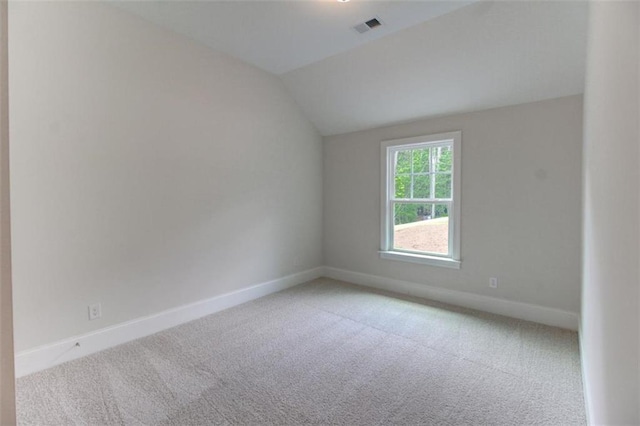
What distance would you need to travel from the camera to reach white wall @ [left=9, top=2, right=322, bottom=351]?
2.20m

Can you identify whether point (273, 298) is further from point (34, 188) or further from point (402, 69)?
point (402, 69)

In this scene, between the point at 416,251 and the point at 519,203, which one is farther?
the point at 416,251

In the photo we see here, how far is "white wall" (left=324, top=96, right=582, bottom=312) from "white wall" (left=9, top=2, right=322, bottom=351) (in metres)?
2.06

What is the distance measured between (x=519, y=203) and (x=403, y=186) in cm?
136

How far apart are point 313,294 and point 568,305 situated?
8.73 feet

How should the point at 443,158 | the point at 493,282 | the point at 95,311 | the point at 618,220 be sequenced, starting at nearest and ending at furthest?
the point at 618,220 → the point at 95,311 → the point at 493,282 → the point at 443,158

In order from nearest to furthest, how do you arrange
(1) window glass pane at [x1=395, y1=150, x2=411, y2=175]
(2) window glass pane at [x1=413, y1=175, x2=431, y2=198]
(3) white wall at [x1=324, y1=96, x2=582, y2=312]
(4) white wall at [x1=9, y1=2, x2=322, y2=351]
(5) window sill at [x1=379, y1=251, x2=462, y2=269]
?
(4) white wall at [x1=9, y1=2, x2=322, y2=351]
(3) white wall at [x1=324, y1=96, x2=582, y2=312]
(5) window sill at [x1=379, y1=251, x2=462, y2=269]
(2) window glass pane at [x1=413, y1=175, x2=431, y2=198]
(1) window glass pane at [x1=395, y1=150, x2=411, y2=175]

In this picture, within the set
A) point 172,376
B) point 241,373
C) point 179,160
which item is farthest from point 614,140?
point 179,160

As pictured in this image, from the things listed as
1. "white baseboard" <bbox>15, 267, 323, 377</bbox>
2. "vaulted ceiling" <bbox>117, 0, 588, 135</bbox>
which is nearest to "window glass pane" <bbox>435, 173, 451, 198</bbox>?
"vaulted ceiling" <bbox>117, 0, 588, 135</bbox>

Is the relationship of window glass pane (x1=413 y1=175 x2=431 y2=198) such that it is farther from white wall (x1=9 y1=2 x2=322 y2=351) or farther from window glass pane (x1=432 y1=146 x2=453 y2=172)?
white wall (x1=9 y1=2 x2=322 y2=351)

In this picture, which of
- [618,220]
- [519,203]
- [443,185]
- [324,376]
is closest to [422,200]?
[443,185]

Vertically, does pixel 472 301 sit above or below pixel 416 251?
below

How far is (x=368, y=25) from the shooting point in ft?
9.15

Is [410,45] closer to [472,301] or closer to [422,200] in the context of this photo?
[422,200]
